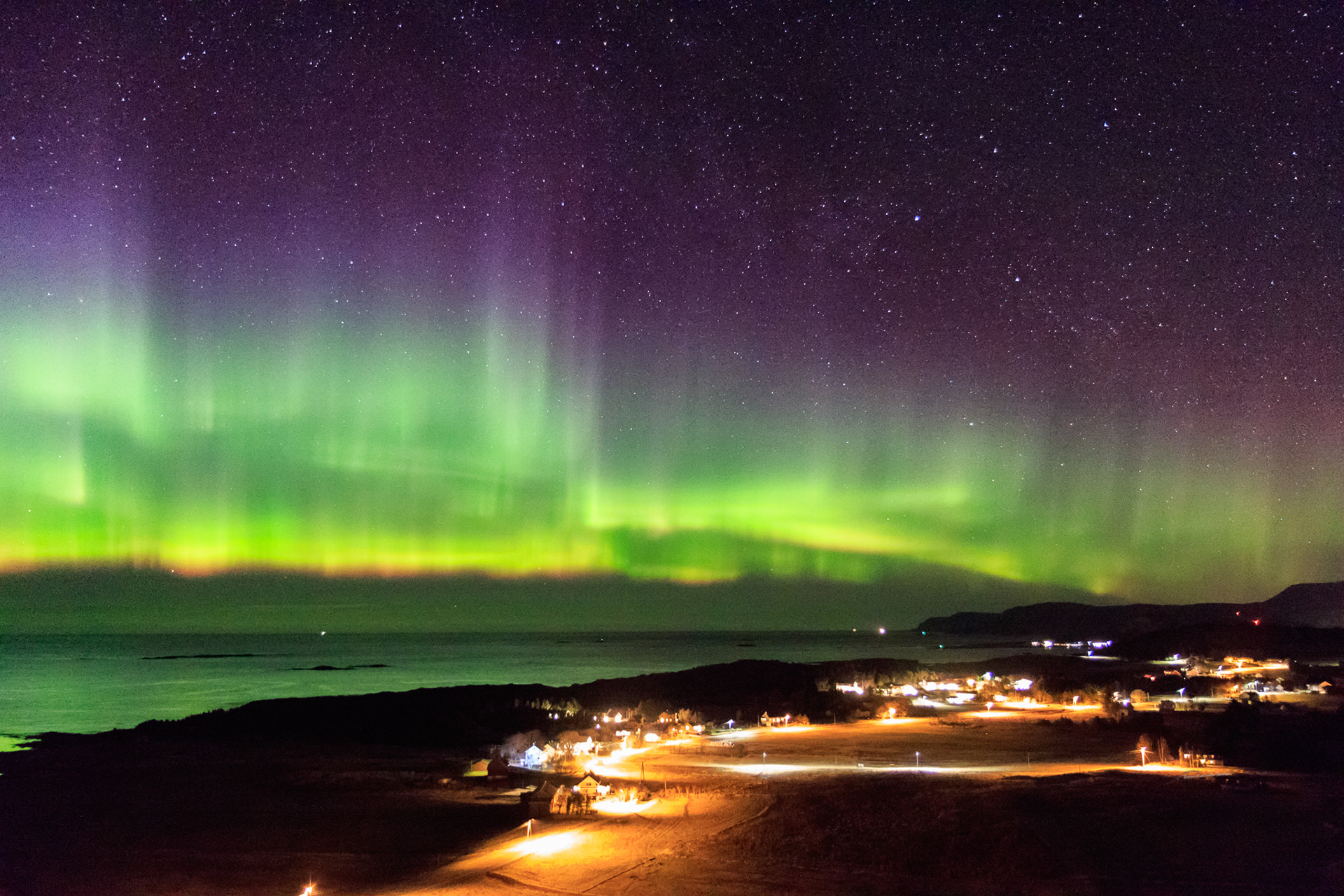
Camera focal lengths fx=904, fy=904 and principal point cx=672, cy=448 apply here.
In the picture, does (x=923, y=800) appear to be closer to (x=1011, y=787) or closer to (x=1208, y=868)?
(x=1011, y=787)

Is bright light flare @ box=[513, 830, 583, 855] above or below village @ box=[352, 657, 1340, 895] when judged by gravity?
above

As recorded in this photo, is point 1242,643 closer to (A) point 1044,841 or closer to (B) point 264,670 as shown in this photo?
(A) point 1044,841

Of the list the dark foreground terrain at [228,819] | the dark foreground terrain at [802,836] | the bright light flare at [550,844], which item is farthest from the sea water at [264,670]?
the bright light flare at [550,844]

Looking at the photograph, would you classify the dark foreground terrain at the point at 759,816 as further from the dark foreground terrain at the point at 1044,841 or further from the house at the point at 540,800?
the house at the point at 540,800

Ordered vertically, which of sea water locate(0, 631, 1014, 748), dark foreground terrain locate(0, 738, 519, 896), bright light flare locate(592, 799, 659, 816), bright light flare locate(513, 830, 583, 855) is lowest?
sea water locate(0, 631, 1014, 748)

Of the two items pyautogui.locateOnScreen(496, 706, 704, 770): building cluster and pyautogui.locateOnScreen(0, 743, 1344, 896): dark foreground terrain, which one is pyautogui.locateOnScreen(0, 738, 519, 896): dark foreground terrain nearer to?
pyautogui.locateOnScreen(0, 743, 1344, 896): dark foreground terrain

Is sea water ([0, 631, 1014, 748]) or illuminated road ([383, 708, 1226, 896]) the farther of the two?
sea water ([0, 631, 1014, 748])

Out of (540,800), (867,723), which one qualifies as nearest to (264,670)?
(867,723)

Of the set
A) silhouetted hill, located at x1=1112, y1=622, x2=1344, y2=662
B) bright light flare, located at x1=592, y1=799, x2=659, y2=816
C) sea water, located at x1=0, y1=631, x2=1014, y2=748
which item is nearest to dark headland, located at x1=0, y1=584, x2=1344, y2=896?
bright light flare, located at x1=592, y1=799, x2=659, y2=816
